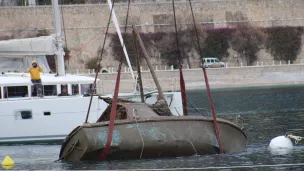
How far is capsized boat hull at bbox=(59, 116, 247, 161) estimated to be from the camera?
80.2ft

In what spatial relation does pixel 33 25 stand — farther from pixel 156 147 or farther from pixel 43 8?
pixel 156 147

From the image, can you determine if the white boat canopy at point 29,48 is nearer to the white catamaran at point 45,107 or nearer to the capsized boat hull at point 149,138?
the white catamaran at point 45,107

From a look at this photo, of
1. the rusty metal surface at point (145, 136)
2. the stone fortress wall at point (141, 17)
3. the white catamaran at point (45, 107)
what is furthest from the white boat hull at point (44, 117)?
the stone fortress wall at point (141, 17)

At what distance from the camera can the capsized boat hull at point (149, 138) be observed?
24.5 m

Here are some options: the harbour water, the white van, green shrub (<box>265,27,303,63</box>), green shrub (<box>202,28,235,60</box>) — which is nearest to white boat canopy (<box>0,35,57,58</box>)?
the harbour water

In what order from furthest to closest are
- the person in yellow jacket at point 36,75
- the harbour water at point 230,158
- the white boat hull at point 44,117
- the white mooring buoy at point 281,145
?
the white boat hull at point 44,117, the person in yellow jacket at point 36,75, the white mooring buoy at point 281,145, the harbour water at point 230,158

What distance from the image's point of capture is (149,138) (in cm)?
2462

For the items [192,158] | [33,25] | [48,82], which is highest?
[33,25]

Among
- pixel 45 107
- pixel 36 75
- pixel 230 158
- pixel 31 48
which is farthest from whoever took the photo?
pixel 31 48

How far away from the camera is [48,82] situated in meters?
33.5

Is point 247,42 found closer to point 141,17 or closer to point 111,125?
point 141,17

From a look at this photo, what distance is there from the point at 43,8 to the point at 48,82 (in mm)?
64166

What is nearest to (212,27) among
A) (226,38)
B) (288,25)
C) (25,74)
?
(226,38)

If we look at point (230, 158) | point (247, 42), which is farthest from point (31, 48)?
point (247, 42)
